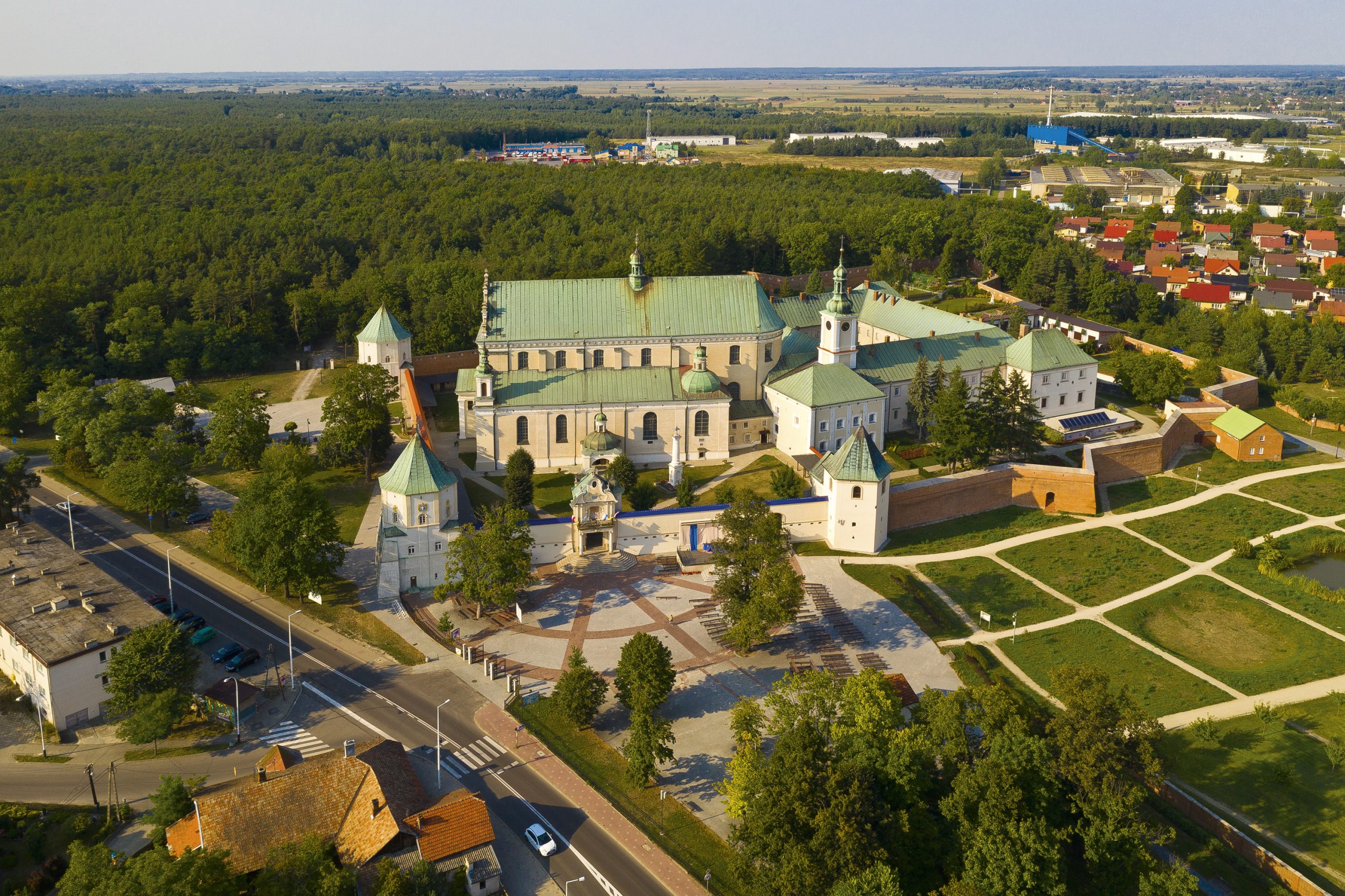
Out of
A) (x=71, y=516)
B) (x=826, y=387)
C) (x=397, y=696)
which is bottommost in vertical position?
(x=397, y=696)

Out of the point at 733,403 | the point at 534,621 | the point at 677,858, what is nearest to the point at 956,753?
the point at 677,858

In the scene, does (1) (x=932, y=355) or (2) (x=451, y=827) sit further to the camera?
(1) (x=932, y=355)

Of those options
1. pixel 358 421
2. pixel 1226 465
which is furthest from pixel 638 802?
pixel 1226 465

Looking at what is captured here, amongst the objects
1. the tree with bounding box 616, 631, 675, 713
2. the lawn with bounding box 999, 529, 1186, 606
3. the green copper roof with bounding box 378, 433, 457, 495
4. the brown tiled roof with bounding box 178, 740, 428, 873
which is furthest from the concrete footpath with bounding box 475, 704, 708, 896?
the lawn with bounding box 999, 529, 1186, 606

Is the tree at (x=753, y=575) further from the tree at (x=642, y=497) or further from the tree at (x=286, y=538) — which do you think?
the tree at (x=286, y=538)

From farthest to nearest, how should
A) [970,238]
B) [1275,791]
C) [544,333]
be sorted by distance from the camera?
[970,238] → [544,333] → [1275,791]

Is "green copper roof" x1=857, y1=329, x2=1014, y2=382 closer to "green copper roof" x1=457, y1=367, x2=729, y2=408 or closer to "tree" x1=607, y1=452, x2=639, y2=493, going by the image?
"green copper roof" x1=457, y1=367, x2=729, y2=408

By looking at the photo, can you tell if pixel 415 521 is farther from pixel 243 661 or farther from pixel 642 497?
pixel 642 497

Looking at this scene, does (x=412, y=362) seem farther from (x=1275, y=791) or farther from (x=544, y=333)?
(x=1275, y=791)
